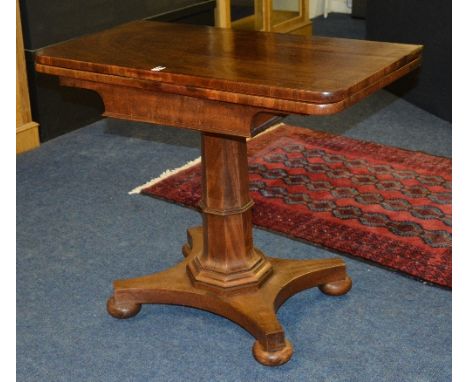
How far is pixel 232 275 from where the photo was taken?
2031 millimetres

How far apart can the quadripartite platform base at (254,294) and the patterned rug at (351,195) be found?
326 millimetres

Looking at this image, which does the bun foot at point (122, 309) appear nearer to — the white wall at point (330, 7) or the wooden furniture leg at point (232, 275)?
the wooden furniture leg at point (232, 275)

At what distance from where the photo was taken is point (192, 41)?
2.00 metres

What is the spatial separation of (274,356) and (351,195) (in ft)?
3.87

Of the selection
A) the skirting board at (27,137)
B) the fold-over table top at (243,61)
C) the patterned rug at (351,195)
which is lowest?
the patterned rug at (351,195)

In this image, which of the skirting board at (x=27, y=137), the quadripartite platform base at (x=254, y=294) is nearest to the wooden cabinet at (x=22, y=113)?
the skirting board at (x=27, y=137)

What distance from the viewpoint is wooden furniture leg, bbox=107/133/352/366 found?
190cm

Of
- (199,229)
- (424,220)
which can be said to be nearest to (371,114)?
(424,220)

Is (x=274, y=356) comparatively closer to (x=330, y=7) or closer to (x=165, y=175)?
(x=165, y=175)

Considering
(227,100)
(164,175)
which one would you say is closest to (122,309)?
(227,100)

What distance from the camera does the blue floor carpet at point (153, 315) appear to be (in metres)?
1.90

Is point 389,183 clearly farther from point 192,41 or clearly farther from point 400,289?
point 192,41

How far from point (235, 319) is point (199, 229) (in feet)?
1.48


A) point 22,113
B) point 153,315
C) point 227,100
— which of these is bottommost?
point 153,315
